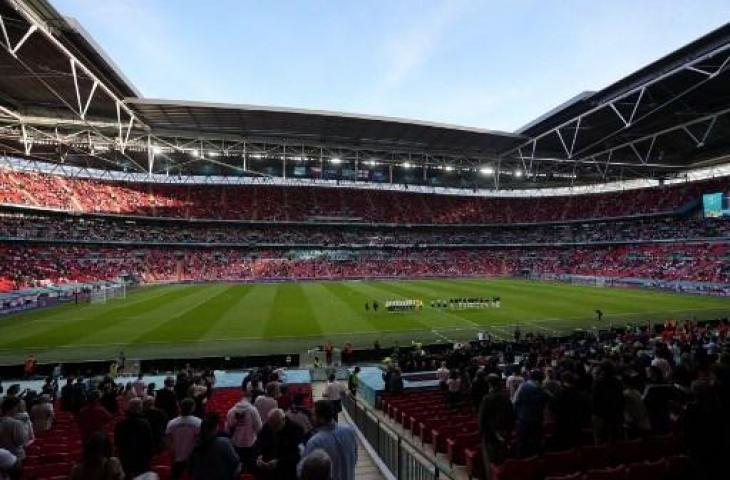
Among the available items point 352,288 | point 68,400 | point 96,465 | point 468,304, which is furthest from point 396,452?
point 352,288

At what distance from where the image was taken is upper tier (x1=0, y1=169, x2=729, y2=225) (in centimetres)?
5532

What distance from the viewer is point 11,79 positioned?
84.4 feet

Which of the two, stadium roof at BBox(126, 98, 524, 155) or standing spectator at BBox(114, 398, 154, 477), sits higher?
stadium roof at BBox(126, 98, 524, 155)

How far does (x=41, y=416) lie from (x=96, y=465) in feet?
18.3

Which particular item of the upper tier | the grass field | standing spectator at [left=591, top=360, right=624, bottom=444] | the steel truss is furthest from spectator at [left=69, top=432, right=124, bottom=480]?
the upper tier

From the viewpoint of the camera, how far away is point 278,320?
90.7 feet

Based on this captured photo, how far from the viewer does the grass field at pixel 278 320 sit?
70.1 feet

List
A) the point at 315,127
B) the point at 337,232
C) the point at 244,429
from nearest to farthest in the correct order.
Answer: the point at 244,429 < the point at 315,127 < the point at 337,232

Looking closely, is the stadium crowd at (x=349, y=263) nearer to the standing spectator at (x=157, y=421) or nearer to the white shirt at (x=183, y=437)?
the standing spectator at (x=157, y=421)

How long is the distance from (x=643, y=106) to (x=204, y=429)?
34.1 m

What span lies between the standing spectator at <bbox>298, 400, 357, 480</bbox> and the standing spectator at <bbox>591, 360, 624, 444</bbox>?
357 centimetres

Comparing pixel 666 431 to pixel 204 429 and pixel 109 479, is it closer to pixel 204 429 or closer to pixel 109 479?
pixel 204 429

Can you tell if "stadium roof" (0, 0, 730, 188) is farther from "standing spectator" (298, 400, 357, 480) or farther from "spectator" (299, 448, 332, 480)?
"spectator" (299, 448, 332, 480)

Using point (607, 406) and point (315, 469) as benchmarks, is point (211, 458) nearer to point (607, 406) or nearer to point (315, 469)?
point (315, 469)
